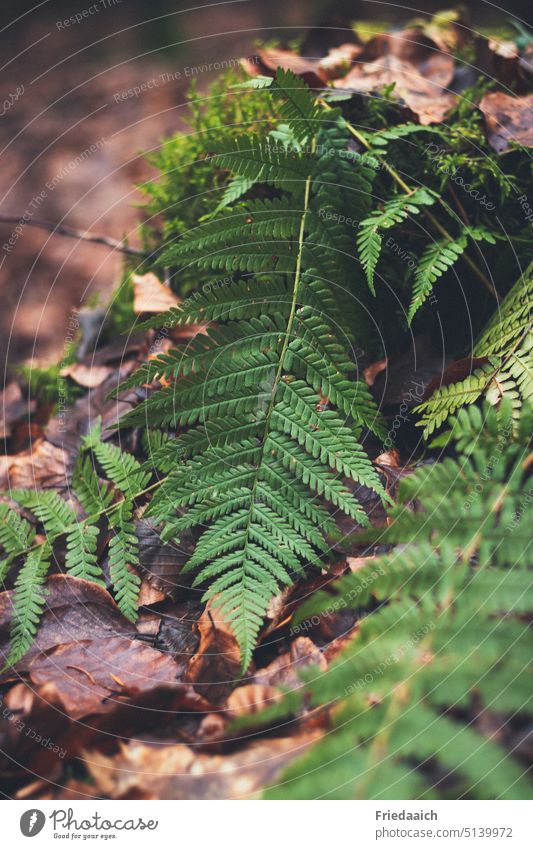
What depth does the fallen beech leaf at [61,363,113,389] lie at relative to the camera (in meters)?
2.88

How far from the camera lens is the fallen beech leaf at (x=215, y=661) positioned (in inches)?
63.4

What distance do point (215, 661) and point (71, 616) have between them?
0.58 metres

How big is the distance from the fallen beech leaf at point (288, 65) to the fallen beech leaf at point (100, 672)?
2525mm

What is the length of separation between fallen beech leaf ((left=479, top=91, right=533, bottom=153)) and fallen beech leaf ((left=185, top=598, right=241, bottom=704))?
7.04 feet

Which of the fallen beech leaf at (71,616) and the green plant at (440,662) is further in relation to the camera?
the fallen beech leaf at (71,616)

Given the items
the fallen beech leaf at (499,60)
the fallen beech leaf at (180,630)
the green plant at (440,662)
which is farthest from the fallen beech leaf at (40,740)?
the fallen beech leaf at (499,60)

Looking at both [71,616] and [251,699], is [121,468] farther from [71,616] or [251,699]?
[251,699]

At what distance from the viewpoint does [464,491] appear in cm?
141

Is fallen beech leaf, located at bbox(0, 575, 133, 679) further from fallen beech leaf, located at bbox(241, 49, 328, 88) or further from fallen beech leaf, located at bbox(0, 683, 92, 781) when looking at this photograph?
fallen beech leaf, located at bbox(241, 49, 328, 88)

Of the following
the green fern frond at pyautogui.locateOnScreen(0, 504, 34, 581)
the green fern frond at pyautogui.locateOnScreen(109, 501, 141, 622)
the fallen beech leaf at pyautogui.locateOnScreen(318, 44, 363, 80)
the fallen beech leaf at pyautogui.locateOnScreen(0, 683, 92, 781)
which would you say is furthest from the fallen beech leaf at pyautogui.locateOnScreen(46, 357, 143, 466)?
the fallen beech leaf at pyautogui.locateOnScreen(318, 44, 363, 80)

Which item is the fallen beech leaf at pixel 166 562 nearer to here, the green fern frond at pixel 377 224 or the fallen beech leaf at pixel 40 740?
the fallen beech leaf at pixel 40 740

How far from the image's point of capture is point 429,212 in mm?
2174
